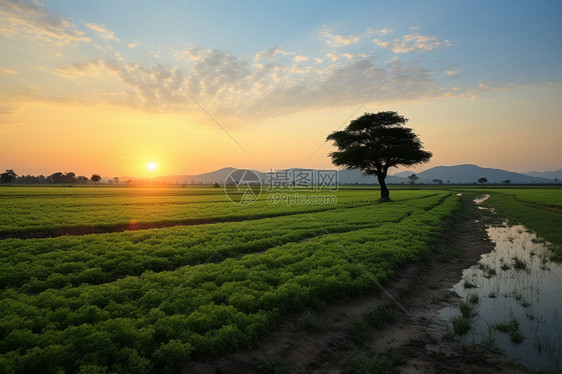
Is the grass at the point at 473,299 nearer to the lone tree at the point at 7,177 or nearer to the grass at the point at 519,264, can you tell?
the grass at the point at 519,264

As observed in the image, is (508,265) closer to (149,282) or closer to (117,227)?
(149,282)

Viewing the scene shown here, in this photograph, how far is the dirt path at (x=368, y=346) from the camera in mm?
7379

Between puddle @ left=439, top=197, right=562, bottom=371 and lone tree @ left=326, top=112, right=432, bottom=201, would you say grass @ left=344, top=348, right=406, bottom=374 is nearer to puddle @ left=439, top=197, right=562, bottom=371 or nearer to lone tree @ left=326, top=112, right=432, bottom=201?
puddle @ left=439, top=197, right=562, bottom=371

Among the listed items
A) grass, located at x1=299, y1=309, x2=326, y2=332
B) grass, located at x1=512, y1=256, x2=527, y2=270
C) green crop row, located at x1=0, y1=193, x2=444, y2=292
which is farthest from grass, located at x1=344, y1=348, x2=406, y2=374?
grass, located at x1=512, y1=256, x2=527, y2=270

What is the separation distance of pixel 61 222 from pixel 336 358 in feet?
97.6

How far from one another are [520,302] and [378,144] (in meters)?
43.2

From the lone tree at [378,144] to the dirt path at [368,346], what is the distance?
40.7m

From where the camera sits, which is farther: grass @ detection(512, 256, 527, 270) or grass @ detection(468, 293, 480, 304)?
grass @ detection(512, 256, 527, 270)

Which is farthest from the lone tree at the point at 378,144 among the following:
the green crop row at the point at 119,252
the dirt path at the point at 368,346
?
the dirt path at the point at 368,346

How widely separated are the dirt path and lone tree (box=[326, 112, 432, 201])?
4066 cm

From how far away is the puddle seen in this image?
8.23m

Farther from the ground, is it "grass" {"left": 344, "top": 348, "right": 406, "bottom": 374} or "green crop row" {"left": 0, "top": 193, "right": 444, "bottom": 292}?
"green crop row" {"left": 0, "top": 193, "right": 444, "bottom": 292}

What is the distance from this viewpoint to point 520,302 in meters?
11.2

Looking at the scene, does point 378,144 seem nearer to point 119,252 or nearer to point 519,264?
point 519,264
